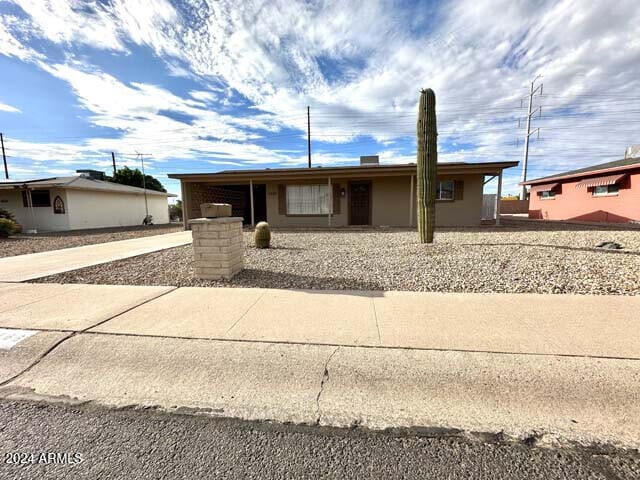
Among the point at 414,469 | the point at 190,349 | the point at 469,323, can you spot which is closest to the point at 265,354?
the point at 190,349

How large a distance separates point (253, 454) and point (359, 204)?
1344 centimetres

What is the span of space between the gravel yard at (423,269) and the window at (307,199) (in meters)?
6.69

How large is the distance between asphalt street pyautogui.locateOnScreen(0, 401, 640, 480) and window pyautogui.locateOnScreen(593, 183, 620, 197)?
18.7 metres

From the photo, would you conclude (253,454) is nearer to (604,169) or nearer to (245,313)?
(245,313)

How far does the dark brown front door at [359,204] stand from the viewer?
1446cm

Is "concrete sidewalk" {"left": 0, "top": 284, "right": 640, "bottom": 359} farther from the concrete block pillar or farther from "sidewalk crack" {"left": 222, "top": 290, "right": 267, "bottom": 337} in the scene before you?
the concrete block pillar

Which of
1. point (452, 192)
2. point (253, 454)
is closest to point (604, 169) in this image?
point (452, 192)

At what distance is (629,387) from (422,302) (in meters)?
2.05

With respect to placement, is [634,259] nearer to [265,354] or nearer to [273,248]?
[265,354]

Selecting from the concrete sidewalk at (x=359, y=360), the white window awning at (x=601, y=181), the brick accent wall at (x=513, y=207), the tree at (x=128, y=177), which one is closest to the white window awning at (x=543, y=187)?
the white window awning at (x=601, y=181)

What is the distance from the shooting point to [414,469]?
1.59 meters

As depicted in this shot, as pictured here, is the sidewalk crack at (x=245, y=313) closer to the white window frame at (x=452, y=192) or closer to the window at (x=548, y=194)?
the white window frame at (x=452, y=192)

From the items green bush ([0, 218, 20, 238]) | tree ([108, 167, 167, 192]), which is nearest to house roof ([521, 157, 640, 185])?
green bush ([0, 218, 20, 238])

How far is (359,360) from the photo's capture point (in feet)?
8.64
